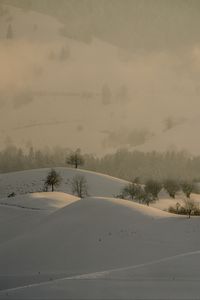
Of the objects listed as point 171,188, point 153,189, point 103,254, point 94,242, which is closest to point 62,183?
point 153,189

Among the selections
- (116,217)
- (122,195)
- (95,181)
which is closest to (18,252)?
(116,217)

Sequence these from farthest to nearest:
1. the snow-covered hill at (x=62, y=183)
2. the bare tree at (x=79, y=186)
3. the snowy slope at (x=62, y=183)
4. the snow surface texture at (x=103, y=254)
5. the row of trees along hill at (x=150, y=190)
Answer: the snowy slope at (x=62, y=183)
the snow-covered hill at (x=62, y=183)
the bare tree at (x=79, y=186)
the row of trees along hill at (x=150, y=190)
the snow surface texture at (x=103, y=254)

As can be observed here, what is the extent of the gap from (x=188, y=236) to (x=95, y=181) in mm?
83570

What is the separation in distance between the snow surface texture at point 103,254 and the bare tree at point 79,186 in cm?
5532

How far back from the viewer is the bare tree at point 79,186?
111938mm

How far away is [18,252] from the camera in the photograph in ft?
132

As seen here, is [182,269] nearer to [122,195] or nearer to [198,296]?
[198,296]

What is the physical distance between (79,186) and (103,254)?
3077 inches

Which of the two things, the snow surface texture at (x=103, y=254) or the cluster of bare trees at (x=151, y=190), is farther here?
the cluster of bare trees at (x=151, y=190)

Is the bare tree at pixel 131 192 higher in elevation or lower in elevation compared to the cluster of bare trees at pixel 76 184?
lower

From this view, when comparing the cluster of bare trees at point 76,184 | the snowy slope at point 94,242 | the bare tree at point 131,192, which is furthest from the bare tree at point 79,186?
the snowy slope at point 94,242

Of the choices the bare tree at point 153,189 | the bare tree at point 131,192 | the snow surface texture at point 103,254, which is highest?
the bare tree at point 153,189

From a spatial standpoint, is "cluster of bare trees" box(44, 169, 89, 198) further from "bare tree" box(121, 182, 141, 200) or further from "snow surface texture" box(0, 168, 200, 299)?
"snow surface texture" box(0, 168, 200, 299)

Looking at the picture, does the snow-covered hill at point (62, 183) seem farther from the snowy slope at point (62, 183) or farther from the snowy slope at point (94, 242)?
the snowy slope at point (94, 242)
